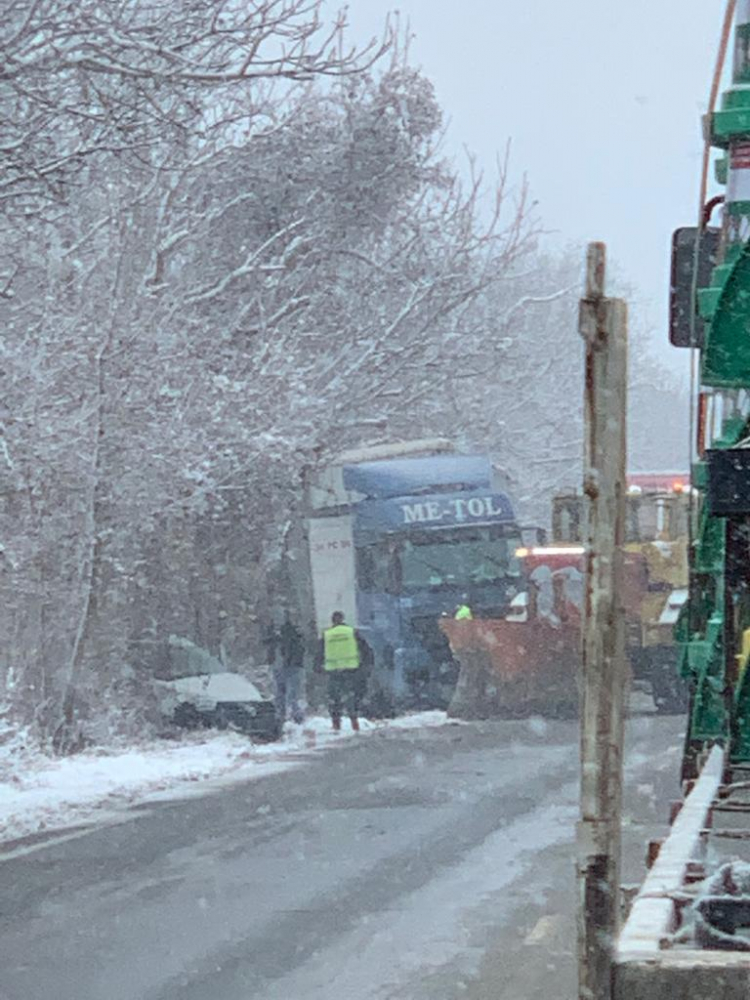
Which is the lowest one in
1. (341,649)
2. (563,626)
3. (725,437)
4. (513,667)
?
(513,667)

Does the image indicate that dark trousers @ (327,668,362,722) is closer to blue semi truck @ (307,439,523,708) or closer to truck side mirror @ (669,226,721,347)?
blue semi truck @ (307,439,523,708)

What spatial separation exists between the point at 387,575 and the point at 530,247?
39.5ft

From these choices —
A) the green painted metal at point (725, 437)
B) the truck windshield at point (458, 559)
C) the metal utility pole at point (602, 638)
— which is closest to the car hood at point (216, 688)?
the truck windshield at point (458, 559)

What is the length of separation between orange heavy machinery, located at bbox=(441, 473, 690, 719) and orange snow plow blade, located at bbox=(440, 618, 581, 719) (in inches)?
0.5

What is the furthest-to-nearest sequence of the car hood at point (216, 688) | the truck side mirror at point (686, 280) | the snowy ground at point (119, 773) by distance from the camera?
the car hood at point (216, 688) < the snowy ground at point (119, 773) < the truck side mirror at point (686, 280)

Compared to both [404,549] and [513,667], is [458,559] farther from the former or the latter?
[513,667]

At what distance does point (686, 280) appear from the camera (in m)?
7.53

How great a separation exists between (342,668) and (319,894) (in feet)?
56.8

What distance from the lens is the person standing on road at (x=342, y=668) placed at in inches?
1126

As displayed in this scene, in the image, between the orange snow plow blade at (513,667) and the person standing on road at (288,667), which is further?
the person standing on road at (288,667)

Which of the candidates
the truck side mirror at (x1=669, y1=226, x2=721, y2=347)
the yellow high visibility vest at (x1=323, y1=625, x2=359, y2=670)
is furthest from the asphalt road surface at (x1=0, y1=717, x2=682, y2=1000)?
the yellow high visibility vest at (x1=323, y1=625, x2=359, y2=670)

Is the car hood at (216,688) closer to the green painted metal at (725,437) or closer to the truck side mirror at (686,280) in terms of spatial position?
the green painted metal at (725,437)

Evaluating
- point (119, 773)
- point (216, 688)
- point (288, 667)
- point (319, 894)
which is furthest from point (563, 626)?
point (319, 894)

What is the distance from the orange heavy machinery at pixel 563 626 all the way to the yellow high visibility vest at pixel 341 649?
142cm
